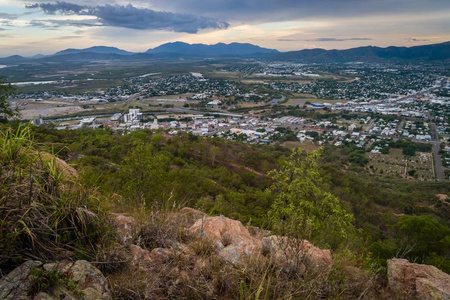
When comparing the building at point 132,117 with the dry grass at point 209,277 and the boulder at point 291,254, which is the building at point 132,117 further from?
the boulder at point 291,254

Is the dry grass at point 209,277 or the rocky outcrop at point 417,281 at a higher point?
the dry grass at point 209,277

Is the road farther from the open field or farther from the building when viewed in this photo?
the building

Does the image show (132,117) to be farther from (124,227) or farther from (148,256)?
(148,256)

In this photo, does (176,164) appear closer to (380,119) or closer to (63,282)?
(63,282)

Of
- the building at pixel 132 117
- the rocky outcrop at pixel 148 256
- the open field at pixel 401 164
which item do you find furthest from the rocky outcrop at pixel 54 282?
the building at pixel 132 117

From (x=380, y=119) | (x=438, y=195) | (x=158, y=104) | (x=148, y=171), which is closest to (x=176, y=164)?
(x=148, y=171)

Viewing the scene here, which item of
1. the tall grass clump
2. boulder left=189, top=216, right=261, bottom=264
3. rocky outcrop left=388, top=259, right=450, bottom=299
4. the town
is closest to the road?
the town
